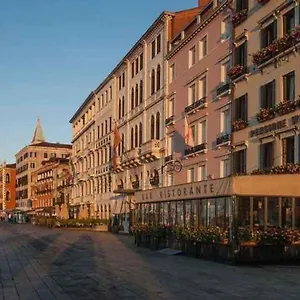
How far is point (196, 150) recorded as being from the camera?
3888 cm

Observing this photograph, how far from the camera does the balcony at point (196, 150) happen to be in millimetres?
37594

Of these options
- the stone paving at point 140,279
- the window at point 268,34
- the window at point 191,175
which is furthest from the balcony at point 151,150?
the stone paving at point 140,279

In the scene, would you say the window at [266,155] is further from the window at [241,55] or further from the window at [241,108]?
the window at [241,55]

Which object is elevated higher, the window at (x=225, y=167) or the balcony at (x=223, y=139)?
the balcony at (x=223, y=139)

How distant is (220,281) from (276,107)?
13.3 meters

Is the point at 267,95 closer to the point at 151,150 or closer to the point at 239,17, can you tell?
the point at 239,17

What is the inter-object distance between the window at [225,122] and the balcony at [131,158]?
61.0 feet

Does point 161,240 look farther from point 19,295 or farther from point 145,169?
point 145,169

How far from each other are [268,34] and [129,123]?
30.2 meters

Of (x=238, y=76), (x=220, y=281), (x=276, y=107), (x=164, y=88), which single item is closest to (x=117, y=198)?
(x=164, y=88)

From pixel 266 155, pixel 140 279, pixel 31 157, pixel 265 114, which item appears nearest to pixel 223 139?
pixel 266 155

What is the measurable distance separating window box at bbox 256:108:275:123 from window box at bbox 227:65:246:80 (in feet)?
10.9

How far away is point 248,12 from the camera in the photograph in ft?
102

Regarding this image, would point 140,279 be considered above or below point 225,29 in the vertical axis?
below
